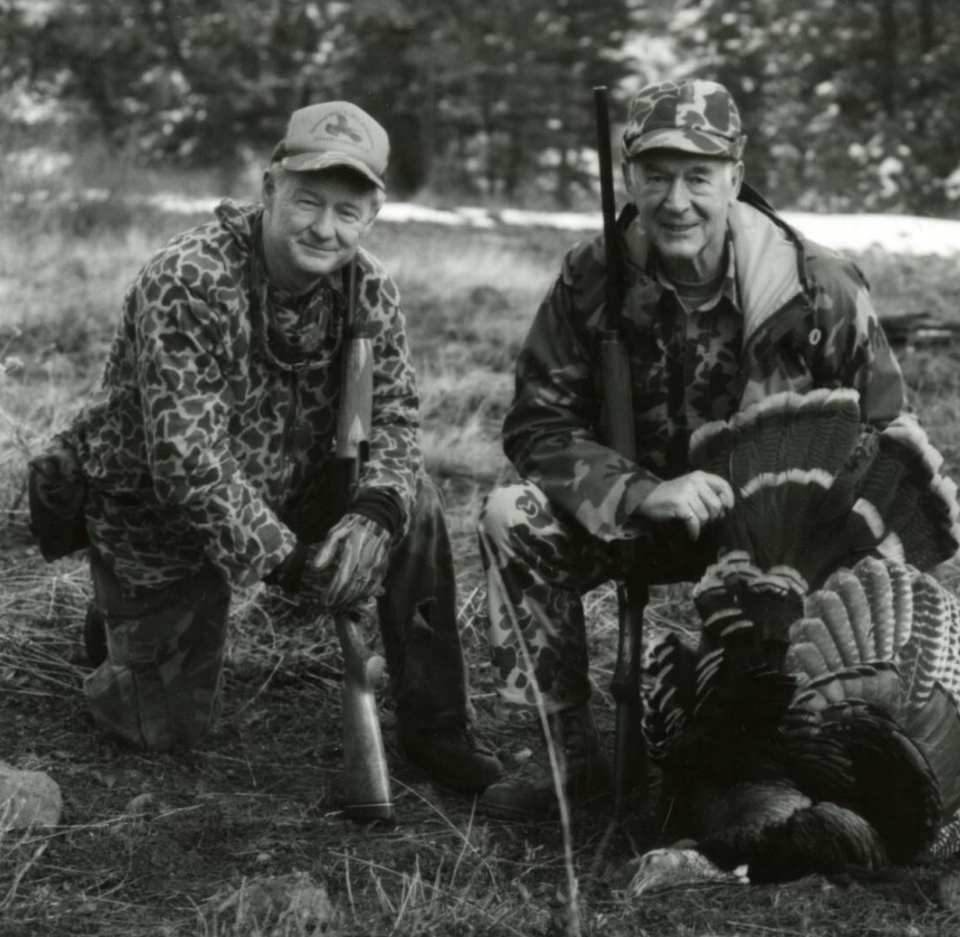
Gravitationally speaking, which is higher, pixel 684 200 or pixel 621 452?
pixel 684 200

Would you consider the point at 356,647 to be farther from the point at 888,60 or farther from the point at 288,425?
the point at 888,60

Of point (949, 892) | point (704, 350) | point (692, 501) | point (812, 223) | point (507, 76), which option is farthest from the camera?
point (507, 76)

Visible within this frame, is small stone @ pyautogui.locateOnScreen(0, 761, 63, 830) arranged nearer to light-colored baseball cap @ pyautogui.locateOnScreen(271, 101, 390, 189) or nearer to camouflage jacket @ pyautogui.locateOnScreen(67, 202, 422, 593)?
camouflage jacket @ pyautogui.locateOnScreen(67, 202, 422, 593)

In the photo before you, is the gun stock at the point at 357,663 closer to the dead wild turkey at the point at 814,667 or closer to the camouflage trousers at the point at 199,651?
the camouflage trousers at the point at 199,651

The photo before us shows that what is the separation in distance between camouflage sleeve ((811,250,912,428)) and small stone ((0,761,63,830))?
89.0 inches

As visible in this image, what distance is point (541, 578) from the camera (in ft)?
13.5

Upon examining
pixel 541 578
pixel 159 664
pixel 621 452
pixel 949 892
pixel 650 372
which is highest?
pixel 650 372

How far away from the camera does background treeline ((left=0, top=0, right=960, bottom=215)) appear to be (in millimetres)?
21062

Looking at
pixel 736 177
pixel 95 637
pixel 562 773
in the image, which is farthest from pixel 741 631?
pixel 95 637

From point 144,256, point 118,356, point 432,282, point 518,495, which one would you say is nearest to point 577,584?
point 518,495

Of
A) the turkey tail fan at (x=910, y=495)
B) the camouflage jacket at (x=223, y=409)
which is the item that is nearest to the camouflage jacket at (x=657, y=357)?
the turkey tail fan at (x=910, y=495)

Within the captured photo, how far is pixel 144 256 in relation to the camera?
9.95m

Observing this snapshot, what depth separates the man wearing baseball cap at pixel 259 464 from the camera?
3957 mm

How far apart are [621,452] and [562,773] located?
0.87 metres
